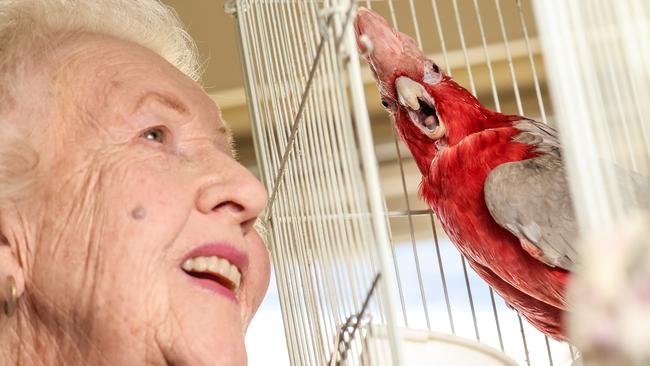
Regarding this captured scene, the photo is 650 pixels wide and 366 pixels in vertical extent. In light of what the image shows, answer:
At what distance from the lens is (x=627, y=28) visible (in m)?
0.28

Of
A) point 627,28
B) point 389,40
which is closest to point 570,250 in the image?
point 389,40

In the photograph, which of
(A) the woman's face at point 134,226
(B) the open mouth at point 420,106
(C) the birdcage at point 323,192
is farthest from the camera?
(B) the open mouth at point 420,106

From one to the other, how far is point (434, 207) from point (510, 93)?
55.3 inches

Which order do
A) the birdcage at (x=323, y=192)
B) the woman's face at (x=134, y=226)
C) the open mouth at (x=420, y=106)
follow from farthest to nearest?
the open mouth at (x=420, y=106)
the woman's face at (x=134, y=226)
the birdcage at (x=323, y=192)

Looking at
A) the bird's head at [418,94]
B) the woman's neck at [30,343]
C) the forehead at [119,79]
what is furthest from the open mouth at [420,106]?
the woman's neck at [30,343]

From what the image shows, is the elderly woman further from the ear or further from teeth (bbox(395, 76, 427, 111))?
teeth (bbox(395, 76, 427, 111))

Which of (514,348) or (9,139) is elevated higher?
(9,139)

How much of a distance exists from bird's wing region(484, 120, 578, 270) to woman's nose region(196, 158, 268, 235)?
172mm

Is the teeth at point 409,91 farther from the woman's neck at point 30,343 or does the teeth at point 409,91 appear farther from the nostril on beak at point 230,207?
the woman's neck at point 30,343

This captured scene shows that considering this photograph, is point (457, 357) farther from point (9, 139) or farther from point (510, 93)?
point (510, 93)

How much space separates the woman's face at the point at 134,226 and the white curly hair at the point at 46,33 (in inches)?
0.7

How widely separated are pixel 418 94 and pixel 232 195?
20 cm

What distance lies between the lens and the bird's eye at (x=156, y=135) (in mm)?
639

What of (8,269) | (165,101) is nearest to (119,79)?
(165,101)
